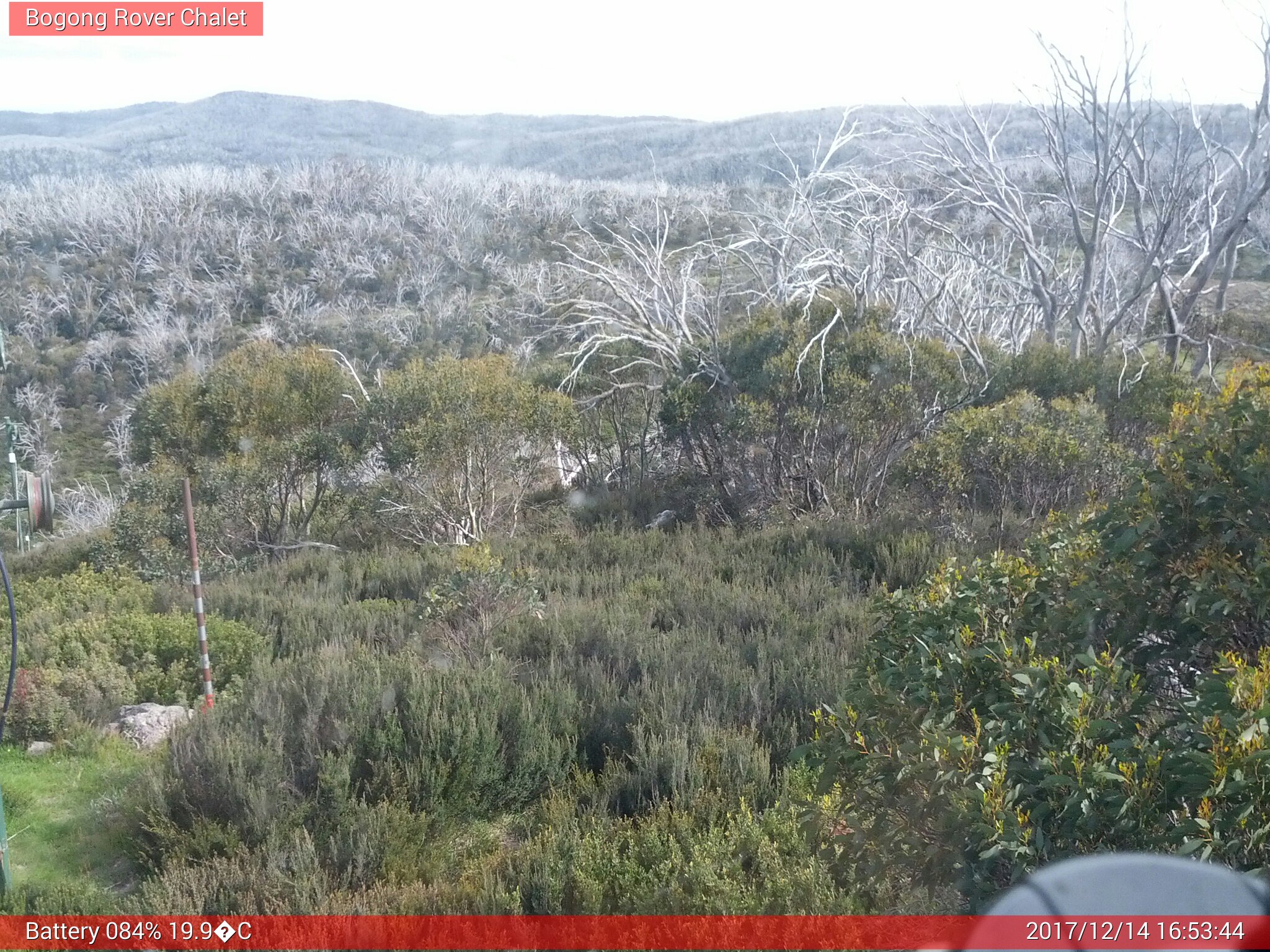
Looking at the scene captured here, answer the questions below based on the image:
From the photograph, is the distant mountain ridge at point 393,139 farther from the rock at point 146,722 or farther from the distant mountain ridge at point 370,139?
the rock at point 146,722

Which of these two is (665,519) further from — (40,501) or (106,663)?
(40,501)

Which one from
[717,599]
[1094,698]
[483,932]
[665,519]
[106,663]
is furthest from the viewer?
[665,519]

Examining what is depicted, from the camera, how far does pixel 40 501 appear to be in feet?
12.5

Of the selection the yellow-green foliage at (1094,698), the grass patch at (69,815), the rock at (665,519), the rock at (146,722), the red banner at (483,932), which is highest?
the yellow-green foliage at (1094,698)

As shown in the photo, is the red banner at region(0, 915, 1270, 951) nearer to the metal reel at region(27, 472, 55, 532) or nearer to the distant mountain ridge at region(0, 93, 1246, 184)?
the metal reel at region(27, 472, 55, 532)

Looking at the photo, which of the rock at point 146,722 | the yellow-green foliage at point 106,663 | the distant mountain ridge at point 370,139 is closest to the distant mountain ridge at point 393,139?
the distant mountain ridge at point 370,139

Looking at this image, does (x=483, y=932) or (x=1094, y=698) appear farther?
(x=483, y=932)

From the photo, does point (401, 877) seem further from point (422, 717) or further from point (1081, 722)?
point (1081, 722)

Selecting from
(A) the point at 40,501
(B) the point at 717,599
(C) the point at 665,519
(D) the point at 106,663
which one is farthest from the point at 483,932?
(C) the point at 665,519

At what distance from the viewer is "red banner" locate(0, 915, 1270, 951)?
2930 millimetres

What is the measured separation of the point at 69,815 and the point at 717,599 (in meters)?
4.20

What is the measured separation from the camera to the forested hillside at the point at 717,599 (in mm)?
2477

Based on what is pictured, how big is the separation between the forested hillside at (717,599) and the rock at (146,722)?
0.19 m

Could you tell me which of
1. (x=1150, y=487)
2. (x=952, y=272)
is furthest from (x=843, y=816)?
(x=952, y=272)
